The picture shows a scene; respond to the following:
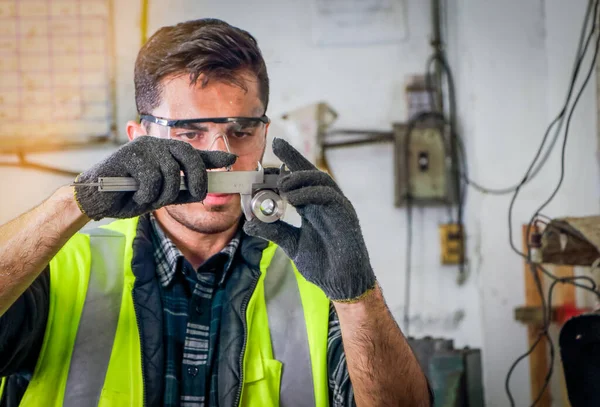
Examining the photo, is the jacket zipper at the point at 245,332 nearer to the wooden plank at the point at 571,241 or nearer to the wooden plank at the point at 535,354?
the wooden plank at the point at 571,241

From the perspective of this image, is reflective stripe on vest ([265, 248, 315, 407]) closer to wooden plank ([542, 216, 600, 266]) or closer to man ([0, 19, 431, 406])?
man ([0, 19, 431, 406])

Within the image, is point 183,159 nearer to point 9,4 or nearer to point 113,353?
point 113,353

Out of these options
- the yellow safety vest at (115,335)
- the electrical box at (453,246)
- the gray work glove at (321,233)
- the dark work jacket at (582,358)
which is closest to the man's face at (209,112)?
the yellow safety vest at (115,335)

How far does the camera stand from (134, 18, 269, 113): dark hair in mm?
1475

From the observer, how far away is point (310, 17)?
8.70 ft

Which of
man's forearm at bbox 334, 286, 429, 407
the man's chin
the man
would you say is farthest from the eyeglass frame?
man's forearm at bbox 334, 286, 429, 407

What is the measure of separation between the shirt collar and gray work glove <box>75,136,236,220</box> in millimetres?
330

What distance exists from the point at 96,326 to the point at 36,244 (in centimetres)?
24

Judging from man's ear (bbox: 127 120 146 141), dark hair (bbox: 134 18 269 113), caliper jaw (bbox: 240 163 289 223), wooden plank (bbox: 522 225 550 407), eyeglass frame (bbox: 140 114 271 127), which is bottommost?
wooden plank (bbox: 522 225 550 407)

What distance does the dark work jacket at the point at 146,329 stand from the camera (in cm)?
120

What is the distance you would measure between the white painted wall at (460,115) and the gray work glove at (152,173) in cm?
156

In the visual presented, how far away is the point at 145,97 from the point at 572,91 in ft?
4.62

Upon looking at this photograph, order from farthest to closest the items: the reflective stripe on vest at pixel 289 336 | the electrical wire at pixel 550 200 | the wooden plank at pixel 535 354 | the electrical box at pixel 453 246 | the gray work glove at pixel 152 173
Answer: the electrical box at pixel 453 246 → the wooden plank at pixel 535 354 → the electrical wire at pixel 550 200 → the reflective stripe on vest at pixel 289 336 → the gray work glove at pixel 152 173

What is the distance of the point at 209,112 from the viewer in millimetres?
1435
